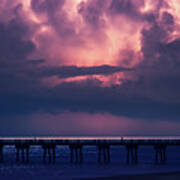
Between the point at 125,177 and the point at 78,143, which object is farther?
the point at 78,143

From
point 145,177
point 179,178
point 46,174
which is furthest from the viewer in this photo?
point 46,174

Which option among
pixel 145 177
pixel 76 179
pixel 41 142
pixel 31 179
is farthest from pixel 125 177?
pixel 41 142

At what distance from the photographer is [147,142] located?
66.2 metres

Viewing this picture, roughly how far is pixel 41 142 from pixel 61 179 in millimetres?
22934

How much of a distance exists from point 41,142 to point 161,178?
29.7 m

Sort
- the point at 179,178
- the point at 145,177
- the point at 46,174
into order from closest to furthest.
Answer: the point at 179,178 < the point at 145,177 < the point at 46,174

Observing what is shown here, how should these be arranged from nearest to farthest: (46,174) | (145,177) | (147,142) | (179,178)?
(179,178)
(145,177)
(46,174)
(147,142)

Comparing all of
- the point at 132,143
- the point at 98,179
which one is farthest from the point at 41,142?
the point at 98,179

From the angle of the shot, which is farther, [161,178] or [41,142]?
[41,142]

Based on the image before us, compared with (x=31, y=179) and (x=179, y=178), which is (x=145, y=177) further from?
(x=31, y=179)

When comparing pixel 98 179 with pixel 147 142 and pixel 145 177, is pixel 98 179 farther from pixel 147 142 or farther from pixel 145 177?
pixel 147 142

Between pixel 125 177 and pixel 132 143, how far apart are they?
21410 mm

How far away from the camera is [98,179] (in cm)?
4409

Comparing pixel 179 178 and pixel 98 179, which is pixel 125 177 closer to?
pixel 98 179
